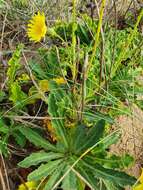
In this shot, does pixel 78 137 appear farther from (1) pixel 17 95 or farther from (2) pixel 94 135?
(1) pixel 17 95

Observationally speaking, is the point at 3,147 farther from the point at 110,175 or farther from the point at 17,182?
the point at 110,175

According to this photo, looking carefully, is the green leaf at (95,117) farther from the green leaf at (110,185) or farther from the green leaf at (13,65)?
the green leaf at (13,65)

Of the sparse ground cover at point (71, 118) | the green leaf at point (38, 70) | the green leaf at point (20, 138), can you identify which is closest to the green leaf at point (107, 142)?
the sparse ground cover at point (71, 118)

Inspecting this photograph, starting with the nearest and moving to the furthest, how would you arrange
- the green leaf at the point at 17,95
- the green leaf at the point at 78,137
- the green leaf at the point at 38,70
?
the green leaf at the point at 78,137 < the green leaf at the point at 17,95 < the green leaf at the point at 38,70

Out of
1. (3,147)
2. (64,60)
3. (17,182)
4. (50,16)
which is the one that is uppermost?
(50,16)

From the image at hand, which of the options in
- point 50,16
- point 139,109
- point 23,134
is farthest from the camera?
point 50,16

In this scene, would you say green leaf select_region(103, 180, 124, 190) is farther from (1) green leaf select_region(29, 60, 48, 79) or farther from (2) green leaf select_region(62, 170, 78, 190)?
(1) green leaf select_region(29, 60, 48, 79)

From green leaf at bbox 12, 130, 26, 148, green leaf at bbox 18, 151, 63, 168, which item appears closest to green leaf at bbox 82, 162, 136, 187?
green leaf at bbox 18, 151, 63, 168

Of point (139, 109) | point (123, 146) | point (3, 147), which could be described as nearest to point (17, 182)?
point (3, 147)
